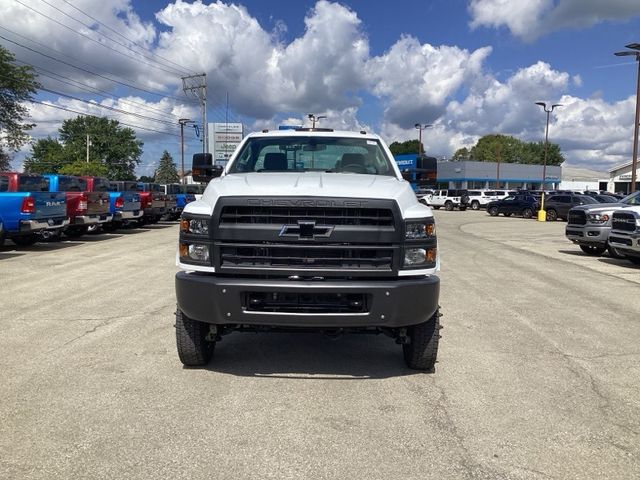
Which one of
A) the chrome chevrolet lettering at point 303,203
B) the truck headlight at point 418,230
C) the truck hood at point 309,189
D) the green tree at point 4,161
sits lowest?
the truck headlight at point 418,230

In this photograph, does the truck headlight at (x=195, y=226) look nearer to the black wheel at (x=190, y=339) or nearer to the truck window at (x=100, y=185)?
the black wheel at (x=190, y=339)

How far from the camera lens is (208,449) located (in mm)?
3238

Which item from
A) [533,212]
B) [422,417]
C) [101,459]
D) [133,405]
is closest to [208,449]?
[101,459]

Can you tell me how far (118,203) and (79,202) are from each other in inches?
123

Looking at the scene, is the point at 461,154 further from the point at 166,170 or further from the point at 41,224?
the point at 41,224

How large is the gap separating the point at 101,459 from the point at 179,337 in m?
1.45

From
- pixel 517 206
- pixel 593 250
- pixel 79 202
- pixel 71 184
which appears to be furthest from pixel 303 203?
pixel 517 206

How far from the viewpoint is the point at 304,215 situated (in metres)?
4.05

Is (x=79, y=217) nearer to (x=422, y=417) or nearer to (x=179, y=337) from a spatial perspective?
(x=179, y=337)

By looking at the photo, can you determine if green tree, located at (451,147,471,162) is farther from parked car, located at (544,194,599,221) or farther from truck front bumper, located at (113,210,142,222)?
truck front bumper, located at (113,210,142,222)

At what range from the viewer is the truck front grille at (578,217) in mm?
14102

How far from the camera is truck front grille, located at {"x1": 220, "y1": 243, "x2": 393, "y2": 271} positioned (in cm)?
400

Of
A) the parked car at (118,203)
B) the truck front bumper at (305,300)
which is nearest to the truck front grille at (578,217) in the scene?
the truck front bumper at (305,300)

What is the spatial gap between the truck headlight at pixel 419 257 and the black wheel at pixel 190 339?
1.74 m
